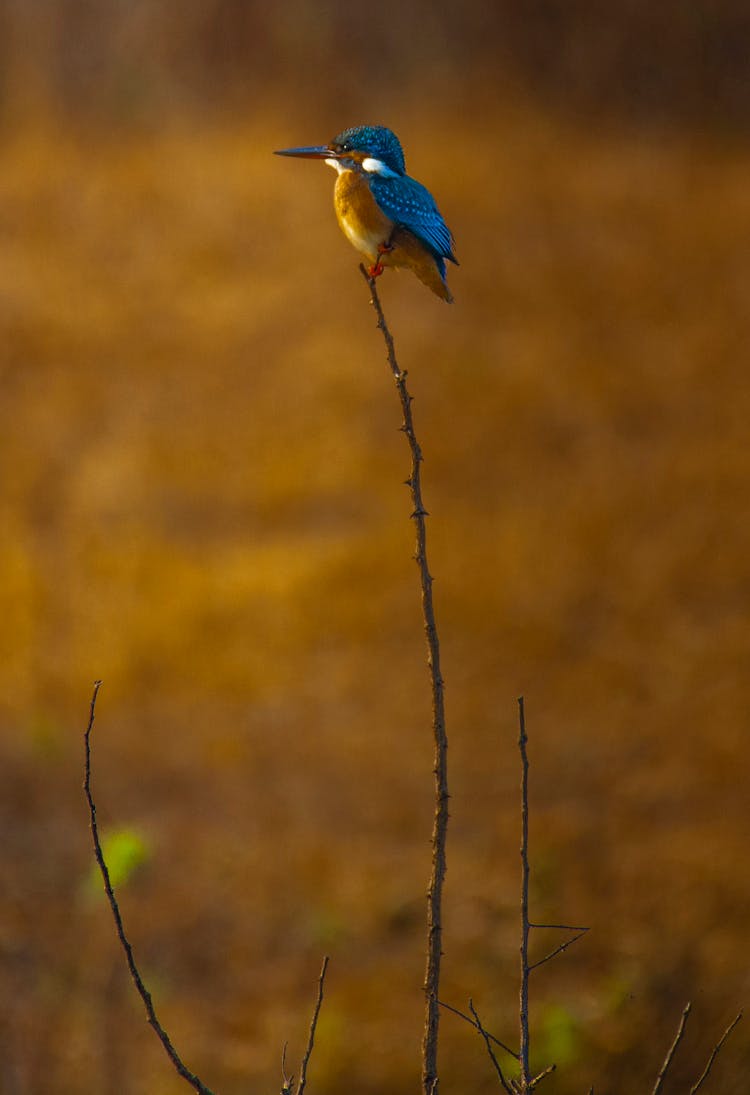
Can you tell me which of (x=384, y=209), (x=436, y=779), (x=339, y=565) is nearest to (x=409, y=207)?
(x=384, y=209)

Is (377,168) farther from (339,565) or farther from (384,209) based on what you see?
(339,565)

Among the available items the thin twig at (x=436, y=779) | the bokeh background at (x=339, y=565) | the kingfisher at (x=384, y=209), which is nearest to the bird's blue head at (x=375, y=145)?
the kingfisher at (x=384, y=209)

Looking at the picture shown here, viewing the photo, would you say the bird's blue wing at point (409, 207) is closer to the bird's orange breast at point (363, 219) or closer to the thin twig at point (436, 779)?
the bird's orange breast at point (363, 219)

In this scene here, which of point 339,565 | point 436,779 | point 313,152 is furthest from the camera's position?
point 339,565

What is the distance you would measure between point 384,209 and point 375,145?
3.1 inches

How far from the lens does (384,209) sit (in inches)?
47.5

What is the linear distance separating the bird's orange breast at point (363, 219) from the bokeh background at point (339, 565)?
6.18ft

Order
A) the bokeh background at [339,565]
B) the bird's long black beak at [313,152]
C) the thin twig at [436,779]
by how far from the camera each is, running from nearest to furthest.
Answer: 1. the thin twig at [436,779]
2. the bird's long black beak at [313,152]
3. the bokeh background at [339,565]

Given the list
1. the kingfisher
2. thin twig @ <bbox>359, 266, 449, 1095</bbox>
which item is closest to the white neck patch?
the kingfisher

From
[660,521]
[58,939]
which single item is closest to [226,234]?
[660,521]

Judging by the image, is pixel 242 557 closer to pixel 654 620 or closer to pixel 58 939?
pixel 654 620

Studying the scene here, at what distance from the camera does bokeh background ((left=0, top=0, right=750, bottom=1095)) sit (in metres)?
3.50

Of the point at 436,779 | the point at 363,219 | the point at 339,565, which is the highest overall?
the point at 339,565

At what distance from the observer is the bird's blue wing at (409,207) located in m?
1.21
